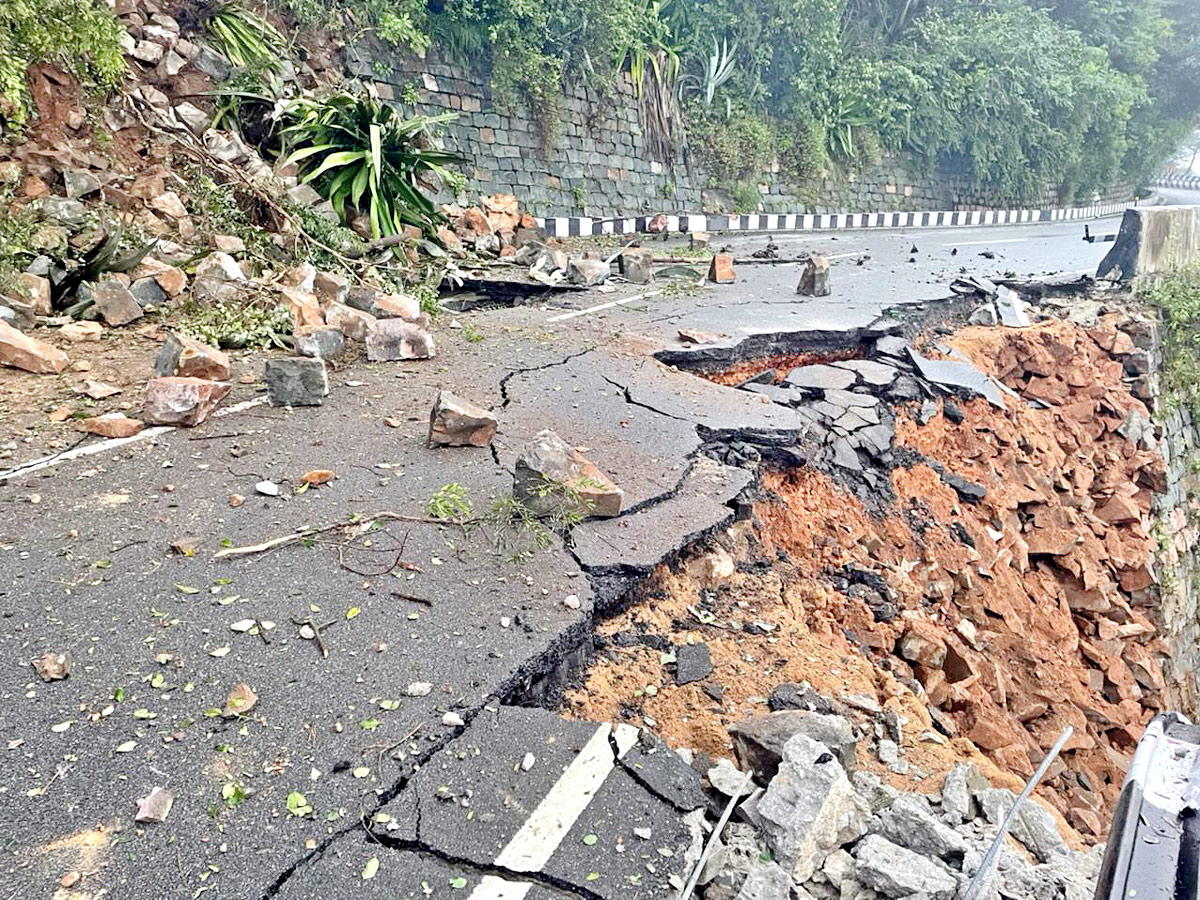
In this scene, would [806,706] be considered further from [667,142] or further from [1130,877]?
[667,142]

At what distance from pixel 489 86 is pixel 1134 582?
33.3 feet

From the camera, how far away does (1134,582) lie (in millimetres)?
6430

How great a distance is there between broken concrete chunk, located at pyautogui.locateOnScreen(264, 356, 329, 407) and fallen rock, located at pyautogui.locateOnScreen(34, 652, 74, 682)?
221 cm

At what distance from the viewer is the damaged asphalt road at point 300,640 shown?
1.80 meters

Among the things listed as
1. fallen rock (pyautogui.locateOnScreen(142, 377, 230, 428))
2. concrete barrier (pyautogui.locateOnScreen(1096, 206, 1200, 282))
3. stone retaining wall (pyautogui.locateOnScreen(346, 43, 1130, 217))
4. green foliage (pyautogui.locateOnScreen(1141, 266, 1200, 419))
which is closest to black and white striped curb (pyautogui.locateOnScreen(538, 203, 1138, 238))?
stone retaining wall (pyautogui.locateOnScreen(346, 43, 1130, 217))

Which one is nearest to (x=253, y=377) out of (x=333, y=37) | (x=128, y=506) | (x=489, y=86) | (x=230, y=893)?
(x=128, y=506)

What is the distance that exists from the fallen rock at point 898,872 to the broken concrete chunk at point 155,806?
62.6 inches

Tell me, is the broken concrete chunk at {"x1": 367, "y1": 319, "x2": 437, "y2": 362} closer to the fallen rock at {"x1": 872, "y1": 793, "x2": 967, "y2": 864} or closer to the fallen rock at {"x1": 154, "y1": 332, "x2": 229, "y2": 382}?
the fallen rock at {"x1": 154, "y1": 332, "x2": 229, "y2": 382}

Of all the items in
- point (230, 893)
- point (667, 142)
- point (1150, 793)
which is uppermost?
point (667, 142)

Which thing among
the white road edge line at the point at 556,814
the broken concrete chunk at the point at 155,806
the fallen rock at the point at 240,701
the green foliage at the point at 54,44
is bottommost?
the white road edge line at the point at 556,814

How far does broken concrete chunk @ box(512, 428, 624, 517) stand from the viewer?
321 centimetres

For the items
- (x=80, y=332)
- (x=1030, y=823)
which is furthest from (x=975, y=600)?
(x=80, y=332)

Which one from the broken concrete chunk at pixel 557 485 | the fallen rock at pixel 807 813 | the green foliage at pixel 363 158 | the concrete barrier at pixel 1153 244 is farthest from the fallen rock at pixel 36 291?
the concrete barrier at pixel 1153 244

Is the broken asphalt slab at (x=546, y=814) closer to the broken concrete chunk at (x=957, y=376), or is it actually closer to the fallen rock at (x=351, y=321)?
the fallen rock at (x=351, y=321)
